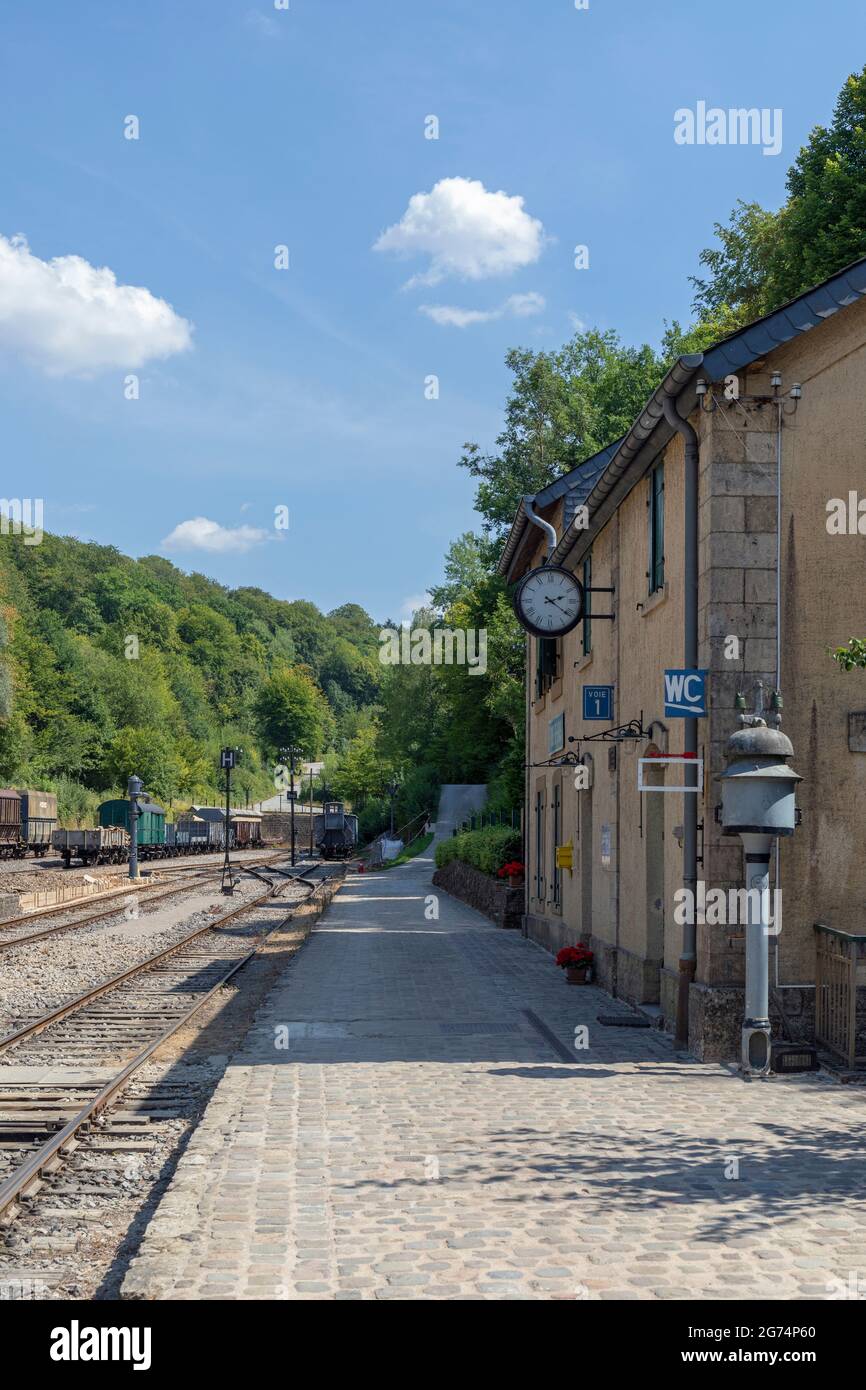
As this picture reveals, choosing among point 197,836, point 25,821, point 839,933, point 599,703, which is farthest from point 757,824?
point 197,836

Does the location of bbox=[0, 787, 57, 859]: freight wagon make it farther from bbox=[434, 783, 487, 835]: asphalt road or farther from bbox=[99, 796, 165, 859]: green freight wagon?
bbox=[434, 783, 487, 835]: asphalt road

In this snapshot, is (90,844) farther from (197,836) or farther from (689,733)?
(689,733)

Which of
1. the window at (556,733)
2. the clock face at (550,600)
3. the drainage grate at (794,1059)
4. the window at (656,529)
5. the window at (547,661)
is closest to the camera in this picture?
the drainage grate at (794,1059)

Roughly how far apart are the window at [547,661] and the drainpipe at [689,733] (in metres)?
8.90

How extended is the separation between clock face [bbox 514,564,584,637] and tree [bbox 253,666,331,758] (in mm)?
119381

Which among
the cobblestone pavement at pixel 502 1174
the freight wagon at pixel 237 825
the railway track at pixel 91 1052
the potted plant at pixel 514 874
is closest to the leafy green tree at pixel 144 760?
→ the freight wagon at pixel 237 825

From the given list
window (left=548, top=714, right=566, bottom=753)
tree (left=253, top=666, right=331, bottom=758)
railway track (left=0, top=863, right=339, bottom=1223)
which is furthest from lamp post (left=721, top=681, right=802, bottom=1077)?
tree (left=253, top=666, right=331, bottom=758)

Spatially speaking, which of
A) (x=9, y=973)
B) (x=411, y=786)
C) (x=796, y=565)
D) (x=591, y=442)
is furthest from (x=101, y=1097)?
(x=411, y=786)

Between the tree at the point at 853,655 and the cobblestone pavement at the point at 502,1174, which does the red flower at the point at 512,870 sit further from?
the tree at the point at 853,655

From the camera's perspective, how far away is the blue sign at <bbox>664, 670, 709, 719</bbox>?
10555 millimetres

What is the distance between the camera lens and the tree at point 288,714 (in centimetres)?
13562

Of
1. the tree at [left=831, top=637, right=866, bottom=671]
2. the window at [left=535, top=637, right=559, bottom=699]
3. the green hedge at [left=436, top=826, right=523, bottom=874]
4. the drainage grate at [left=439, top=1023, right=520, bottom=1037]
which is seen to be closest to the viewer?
the tree at [left=831, top=637, right=866, bottom=671]

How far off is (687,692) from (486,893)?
60.6 ft

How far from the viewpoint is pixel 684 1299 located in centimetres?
497
